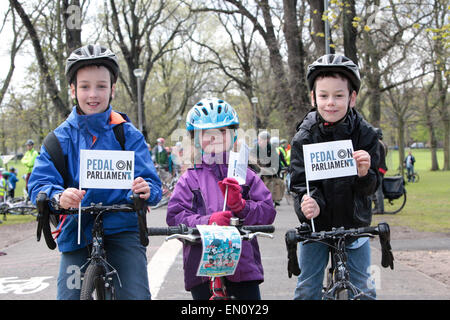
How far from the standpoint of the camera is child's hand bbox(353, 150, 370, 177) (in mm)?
3338

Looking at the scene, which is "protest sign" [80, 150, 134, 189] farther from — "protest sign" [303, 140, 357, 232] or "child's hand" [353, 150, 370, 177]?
"child's hand" [353, 150, 370, 177]

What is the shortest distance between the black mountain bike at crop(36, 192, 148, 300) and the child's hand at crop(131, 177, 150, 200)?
0.16 ft

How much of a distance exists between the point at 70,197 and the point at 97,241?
13.6 inches

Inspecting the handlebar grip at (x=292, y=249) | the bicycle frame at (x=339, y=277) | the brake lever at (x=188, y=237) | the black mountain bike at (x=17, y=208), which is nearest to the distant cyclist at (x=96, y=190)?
the brake lever at (x=188, y=237)

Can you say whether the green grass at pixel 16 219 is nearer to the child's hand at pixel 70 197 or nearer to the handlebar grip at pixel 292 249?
the child's hand at pixel 70 197

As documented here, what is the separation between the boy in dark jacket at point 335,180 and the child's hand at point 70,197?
1.29 meters

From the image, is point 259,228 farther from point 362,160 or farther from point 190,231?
point 362,160

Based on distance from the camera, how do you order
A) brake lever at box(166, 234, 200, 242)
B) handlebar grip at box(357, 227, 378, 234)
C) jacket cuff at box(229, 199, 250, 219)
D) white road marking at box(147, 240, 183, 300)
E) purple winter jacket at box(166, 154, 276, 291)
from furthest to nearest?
white road marking at box(147, 240, 183, 300) < purple winter jacket at box(166, 154, 276, 291) < jacket cuff at box(229, 199, 250, 219) < handlebar grip at box(357, 227, 378, 234) < brake lever at box(166, 234, 200, 242)

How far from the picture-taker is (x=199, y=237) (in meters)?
2.98

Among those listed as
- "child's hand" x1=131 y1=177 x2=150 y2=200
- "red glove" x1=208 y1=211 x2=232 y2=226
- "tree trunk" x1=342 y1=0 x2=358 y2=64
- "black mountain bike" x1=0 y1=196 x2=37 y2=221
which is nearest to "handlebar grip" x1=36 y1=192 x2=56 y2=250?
"child's hand" x1=131 y1=177 x2=150 y2=200

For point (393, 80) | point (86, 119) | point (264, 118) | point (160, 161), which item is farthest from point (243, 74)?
point (86, 119)

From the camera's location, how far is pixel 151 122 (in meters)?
52.0

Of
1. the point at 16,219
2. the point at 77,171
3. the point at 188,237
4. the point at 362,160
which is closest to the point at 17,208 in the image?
the point at 16,219

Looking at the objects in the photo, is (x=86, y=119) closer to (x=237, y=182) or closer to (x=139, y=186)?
(x=139, y=186)
